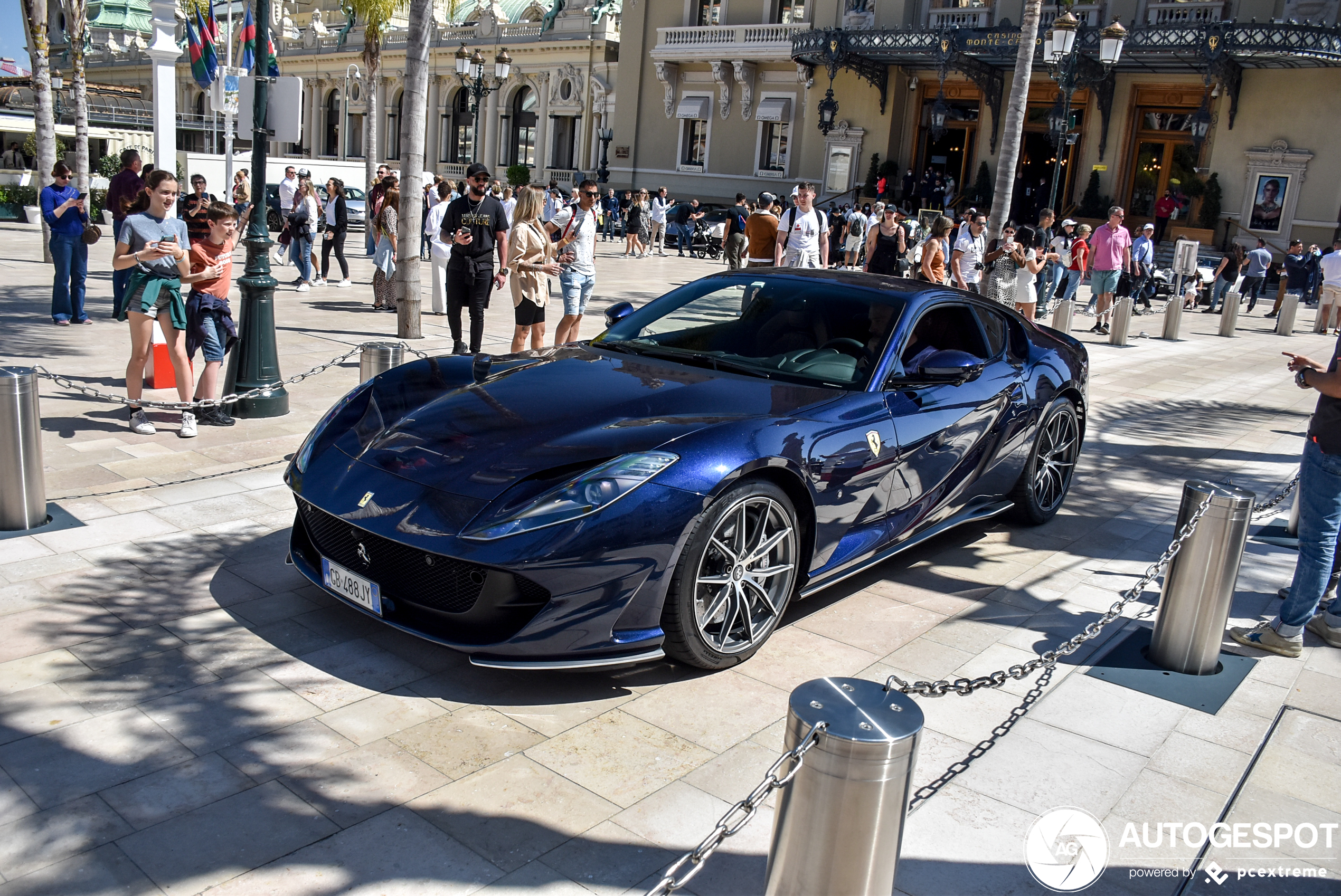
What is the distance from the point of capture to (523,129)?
173ft

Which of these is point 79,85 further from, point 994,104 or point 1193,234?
point 1193,234

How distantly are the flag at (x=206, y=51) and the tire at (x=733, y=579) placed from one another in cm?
2187

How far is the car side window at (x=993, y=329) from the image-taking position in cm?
582

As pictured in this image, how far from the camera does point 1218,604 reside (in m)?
4.45

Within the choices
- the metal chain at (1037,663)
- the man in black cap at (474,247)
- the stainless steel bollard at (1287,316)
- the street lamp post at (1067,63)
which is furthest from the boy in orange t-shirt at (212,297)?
the stainless steel bollard at (1287,316)

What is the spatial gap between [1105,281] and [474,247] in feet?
39.4

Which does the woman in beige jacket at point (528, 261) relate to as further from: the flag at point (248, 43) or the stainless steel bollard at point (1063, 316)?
the flag at point (248, 43)

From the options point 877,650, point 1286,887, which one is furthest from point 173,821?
point 1286,887

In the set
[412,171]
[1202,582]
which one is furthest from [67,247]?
[1202,582]

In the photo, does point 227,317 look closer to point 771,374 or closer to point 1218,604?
point 771,374

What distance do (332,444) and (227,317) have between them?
11.4 ft

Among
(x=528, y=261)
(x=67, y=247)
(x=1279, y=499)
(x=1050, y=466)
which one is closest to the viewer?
(x=1279, y=499)

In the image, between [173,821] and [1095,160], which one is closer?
[173,821]

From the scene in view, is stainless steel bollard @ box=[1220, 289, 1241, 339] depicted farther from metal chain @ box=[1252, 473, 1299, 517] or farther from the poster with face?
metal chain @ box=[1252, 473, 1299, 517]
